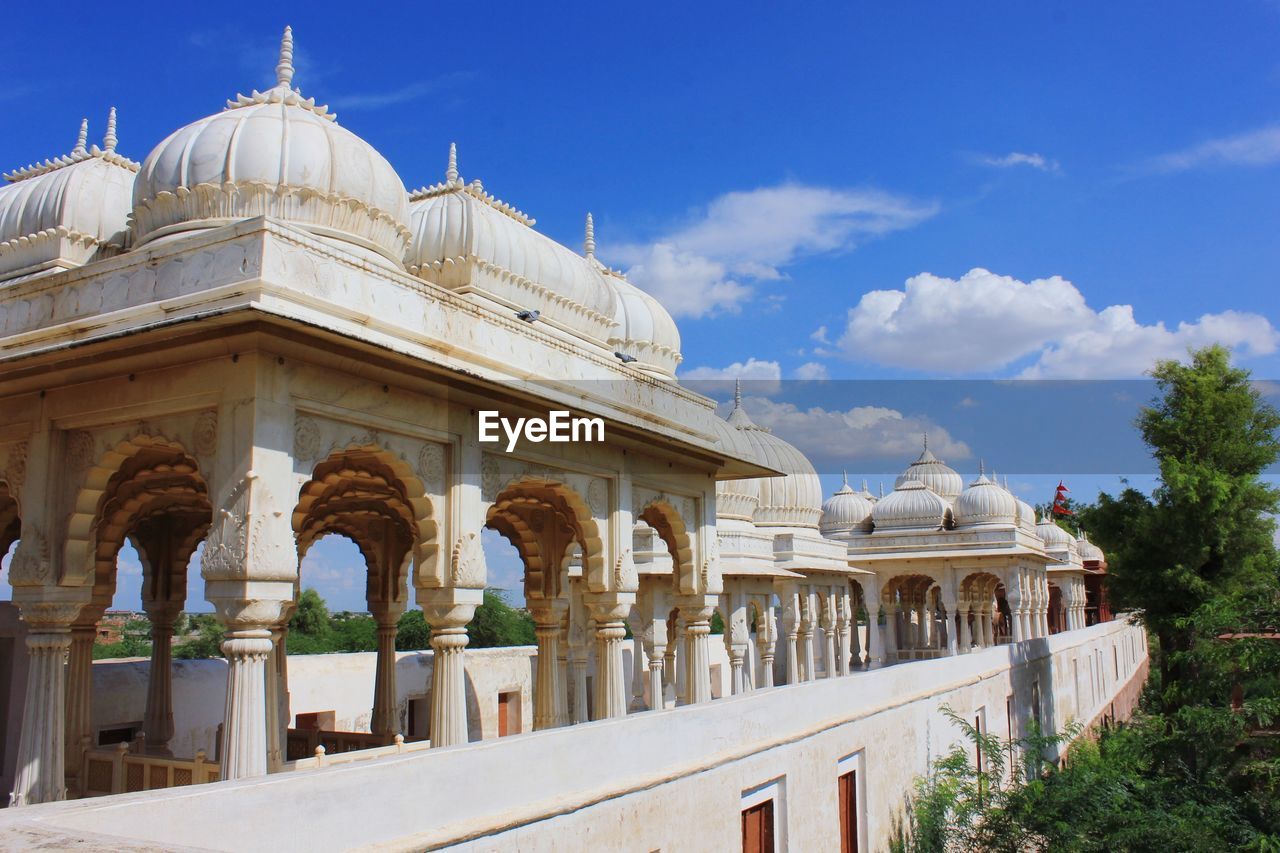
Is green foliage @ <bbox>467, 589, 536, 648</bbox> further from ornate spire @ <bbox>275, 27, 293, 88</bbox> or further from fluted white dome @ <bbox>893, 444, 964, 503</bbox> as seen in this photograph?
ornate spire @ <bbox>275, 27, 293, 88</bbox>

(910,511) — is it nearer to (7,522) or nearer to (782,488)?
(782,488)

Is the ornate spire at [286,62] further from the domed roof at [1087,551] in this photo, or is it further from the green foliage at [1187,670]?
the domed roof at [1087,551]

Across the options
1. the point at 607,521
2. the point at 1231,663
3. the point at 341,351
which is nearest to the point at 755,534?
the point at 1231,663

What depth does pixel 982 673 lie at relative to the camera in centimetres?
1631

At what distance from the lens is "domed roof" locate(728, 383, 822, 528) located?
2780 cm

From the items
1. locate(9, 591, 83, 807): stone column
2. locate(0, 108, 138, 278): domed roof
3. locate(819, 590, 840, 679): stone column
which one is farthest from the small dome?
locate(819, 590, 840, 679): stone column

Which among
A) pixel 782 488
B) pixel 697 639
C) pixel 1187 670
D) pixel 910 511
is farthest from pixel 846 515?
pixel 697 639

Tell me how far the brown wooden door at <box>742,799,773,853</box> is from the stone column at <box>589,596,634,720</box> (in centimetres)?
329

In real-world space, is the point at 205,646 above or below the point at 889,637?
below

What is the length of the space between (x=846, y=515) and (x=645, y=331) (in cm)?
1853

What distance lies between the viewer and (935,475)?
130 ft

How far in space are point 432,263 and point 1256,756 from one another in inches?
560

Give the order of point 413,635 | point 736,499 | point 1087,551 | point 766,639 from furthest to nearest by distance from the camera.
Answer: point 1087,551 → point 413,635 → point 736,499 → point 766,639

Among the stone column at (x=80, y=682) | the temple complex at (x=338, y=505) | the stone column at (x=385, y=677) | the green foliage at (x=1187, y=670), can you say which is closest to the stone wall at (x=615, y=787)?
the temple complex at (x=338, y=505)
